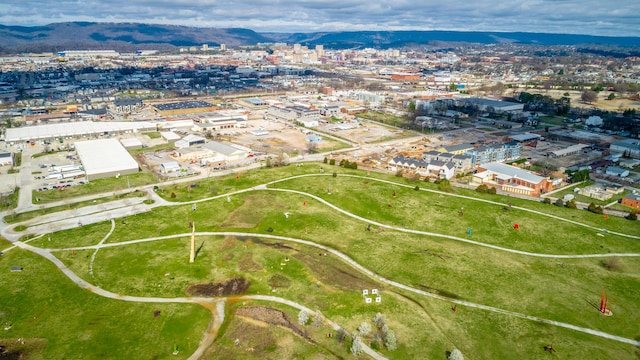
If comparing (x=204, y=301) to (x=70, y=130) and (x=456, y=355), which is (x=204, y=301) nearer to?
(x=456, y=355)

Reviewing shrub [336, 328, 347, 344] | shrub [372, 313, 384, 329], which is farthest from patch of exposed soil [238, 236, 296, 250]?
shrub [372, 313, 384, 329]

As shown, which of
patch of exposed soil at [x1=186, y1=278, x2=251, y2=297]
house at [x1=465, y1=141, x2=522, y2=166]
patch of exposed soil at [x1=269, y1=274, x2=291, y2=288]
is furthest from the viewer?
house at [x1=465, y1=141, x2=522, y2=166]

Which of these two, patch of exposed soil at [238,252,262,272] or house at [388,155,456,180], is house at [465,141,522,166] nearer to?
house at [388,155,456,180]

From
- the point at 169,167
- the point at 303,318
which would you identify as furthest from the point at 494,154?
the point at 169,167

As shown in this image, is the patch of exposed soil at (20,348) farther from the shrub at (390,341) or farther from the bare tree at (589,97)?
the bare tree at (589,97)

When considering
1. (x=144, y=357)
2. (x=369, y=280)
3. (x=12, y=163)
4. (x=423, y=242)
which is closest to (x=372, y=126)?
(x=423, y=242)

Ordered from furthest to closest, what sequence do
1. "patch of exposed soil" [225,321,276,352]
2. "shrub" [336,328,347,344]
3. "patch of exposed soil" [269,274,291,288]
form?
"patch of exposed soil" [269,274,291,288]
"shrub" [336,328,347,344]
"patch of exposed soil" [225,321,276,352]
